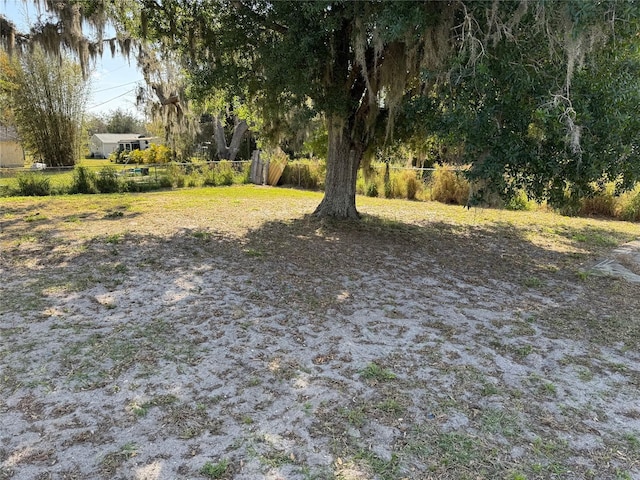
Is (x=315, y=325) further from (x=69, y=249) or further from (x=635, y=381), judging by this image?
(x=69, y=249)

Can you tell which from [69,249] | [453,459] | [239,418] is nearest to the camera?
[453,459]

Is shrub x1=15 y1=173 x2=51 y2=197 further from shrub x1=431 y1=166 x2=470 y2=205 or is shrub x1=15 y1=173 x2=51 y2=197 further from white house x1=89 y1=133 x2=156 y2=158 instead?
white house x1=89 y1=133 x2=156 y2=158

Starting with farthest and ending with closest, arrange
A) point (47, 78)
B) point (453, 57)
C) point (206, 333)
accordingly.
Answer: point (47, 78) → point (453, 57) → point (206, 333)

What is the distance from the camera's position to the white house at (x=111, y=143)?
42094mm

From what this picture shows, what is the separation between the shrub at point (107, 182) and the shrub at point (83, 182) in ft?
0.41

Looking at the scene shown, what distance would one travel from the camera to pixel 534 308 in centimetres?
424

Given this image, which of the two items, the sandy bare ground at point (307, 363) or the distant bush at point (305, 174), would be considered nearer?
the sandy bare ground at point (307, 363)

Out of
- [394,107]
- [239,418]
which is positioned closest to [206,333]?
[239,418]

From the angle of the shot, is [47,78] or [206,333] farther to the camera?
[47,78]

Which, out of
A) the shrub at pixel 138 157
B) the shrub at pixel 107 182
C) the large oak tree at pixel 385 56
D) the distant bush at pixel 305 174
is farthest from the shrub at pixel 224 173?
the shrub at pixel 138 157

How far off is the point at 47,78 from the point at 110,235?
14887mm

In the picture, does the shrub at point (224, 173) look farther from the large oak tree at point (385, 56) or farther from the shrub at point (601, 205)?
the shrub at point (601, 205)

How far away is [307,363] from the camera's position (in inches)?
116

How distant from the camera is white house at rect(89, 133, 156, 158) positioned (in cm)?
4209
